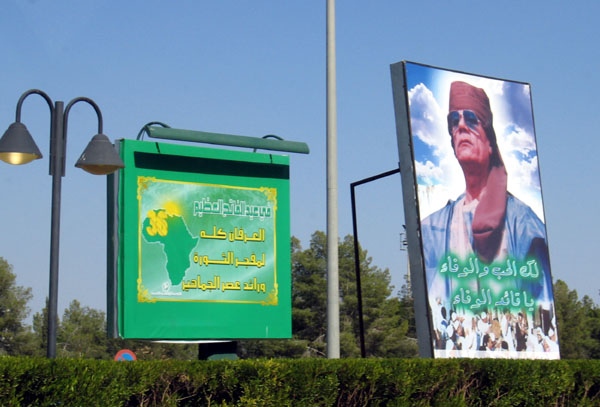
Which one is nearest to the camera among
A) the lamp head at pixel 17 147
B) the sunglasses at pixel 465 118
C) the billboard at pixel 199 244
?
the lamp head at pixel 17 147

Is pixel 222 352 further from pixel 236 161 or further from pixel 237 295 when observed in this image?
pixel 236 161

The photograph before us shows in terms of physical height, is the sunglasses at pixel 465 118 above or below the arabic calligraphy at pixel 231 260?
above

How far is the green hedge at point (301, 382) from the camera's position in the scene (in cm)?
938

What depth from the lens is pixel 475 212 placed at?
1625 cm

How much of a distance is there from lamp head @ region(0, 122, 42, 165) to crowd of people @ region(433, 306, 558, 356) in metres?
7.85

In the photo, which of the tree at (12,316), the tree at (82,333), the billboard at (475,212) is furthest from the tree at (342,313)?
the billboard at (475,212)

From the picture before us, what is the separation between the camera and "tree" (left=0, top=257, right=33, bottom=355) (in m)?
63.9

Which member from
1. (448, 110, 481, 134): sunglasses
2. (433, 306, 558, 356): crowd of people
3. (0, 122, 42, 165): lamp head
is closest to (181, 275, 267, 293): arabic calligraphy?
(433, 306, 558, 356): crowd of people

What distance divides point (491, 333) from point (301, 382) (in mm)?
5384

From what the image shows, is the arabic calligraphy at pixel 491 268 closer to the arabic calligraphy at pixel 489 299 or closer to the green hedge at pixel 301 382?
the arabic calligraphy at pixel 489 299

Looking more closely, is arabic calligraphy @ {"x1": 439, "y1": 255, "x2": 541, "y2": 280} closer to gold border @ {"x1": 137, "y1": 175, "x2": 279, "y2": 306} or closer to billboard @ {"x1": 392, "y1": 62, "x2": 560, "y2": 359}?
billboard @ {"x1": 392, "y1": 62, "x2": 560, "y2": 359}

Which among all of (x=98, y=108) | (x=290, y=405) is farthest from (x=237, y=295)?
(x=98, y=108)

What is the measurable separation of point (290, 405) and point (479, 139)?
297 inches

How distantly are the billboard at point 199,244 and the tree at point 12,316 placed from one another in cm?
5291
